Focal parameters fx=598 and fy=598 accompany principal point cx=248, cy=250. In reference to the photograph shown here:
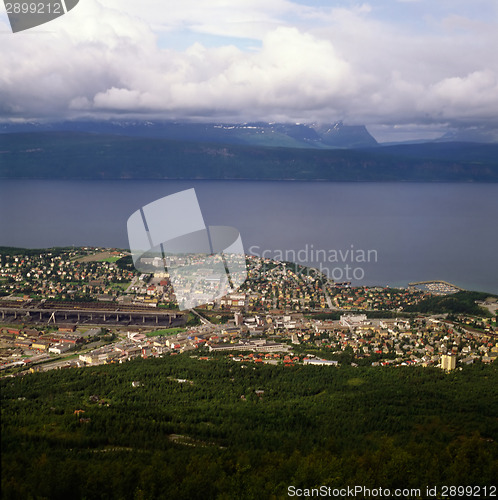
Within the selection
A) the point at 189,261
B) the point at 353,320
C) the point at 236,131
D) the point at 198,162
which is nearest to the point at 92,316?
the point at 189,261

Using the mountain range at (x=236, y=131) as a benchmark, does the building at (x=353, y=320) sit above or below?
below

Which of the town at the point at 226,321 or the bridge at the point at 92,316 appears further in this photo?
the bridge at the point at 92,316

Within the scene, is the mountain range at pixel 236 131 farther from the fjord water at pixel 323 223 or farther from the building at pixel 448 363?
the building at pixel 448 363

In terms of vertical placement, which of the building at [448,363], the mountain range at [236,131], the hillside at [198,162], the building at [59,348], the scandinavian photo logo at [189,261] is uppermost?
the mountain range at [236,131]

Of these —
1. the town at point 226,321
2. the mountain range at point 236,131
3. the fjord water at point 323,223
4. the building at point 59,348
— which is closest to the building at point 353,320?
the town at point 226,321

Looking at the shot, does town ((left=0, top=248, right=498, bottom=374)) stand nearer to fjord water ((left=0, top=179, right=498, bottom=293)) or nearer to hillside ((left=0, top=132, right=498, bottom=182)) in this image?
fjord water ((left=0, top=179, right=498, bottom=293))

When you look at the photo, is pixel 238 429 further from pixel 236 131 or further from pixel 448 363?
pixel 236 131

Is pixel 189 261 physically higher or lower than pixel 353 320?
higher
